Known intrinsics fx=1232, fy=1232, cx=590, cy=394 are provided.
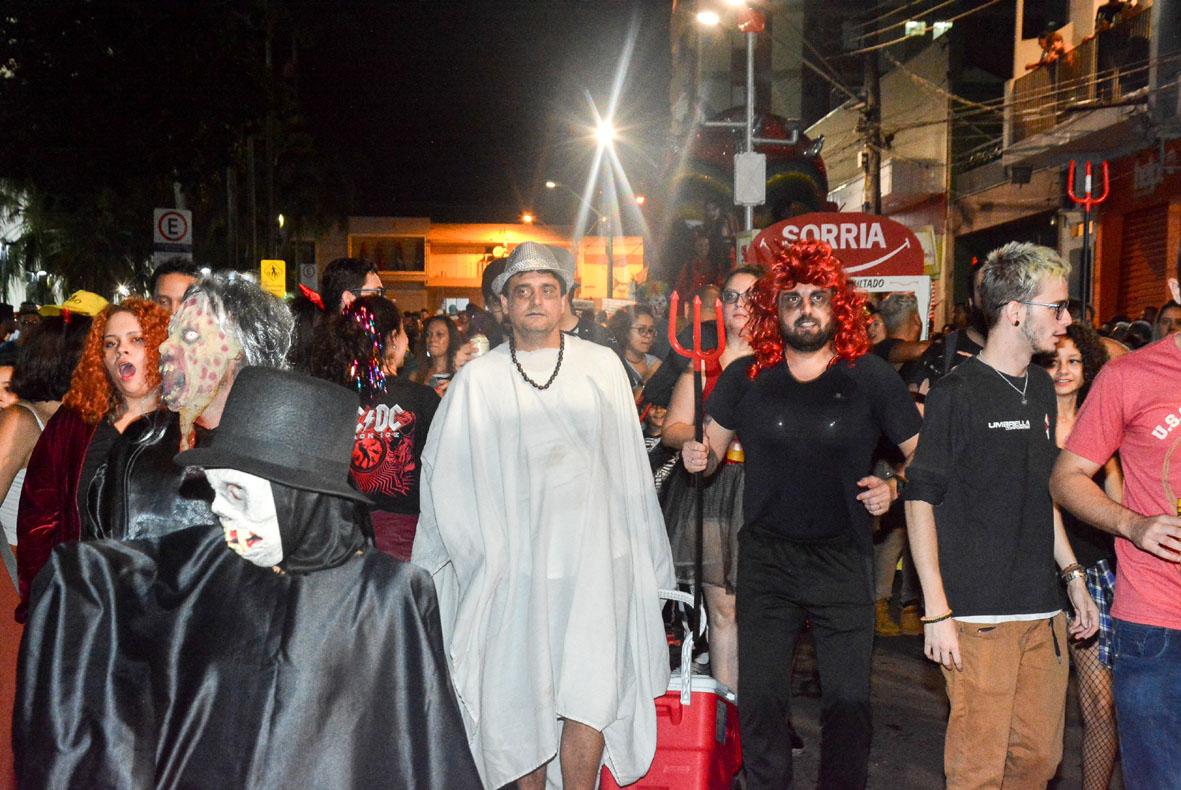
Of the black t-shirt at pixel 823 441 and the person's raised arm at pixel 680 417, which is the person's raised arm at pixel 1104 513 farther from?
the person's raised arm at pixel 680 417

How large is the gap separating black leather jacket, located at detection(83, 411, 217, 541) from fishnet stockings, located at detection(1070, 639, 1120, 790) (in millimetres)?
3240

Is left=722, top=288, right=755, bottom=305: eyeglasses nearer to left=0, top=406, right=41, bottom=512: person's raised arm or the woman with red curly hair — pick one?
the woman with red curly hair

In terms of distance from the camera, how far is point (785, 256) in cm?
471

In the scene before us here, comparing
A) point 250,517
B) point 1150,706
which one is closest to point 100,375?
point 250,517

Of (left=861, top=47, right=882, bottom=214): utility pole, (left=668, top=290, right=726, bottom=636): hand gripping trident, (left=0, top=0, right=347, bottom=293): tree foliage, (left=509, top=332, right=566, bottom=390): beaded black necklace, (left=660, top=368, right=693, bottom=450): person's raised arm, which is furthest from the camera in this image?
(left=861, top=47, right=882, bottom=214): utility pole

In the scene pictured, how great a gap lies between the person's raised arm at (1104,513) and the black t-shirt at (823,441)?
900mm

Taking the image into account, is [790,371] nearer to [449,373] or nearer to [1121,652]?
[1121,652]

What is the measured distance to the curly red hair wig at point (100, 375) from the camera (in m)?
4.44

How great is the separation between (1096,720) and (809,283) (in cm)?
196

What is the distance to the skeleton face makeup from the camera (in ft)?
9.30

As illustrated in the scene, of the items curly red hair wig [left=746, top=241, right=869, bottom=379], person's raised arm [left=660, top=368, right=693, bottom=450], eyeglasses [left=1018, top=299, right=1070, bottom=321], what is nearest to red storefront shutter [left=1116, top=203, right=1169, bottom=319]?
person's raised arm [left=660, top=368, right=693, bottom=450]

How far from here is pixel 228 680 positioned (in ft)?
9.21

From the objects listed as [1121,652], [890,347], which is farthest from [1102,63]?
[1121,652]

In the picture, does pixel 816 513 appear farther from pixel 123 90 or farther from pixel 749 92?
pixel 749 92
